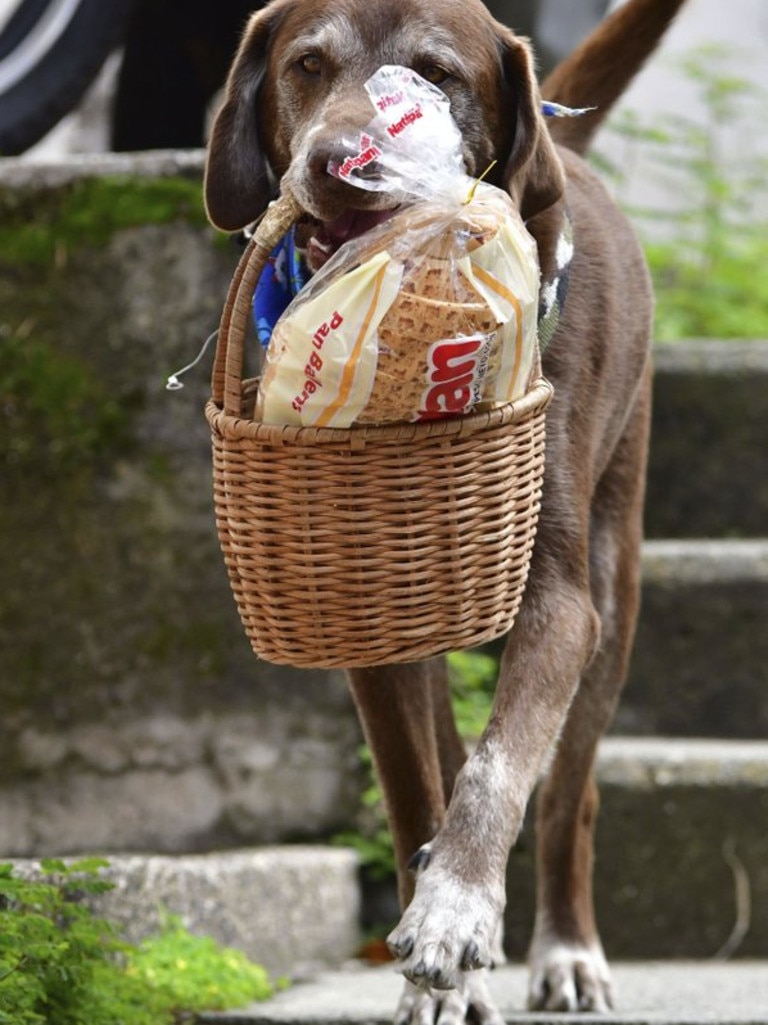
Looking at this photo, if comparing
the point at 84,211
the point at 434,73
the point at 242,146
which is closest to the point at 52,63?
the point at 84,211

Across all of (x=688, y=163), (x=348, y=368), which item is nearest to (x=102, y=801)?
(x=348, y=368)

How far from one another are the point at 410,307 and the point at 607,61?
5.99 ft

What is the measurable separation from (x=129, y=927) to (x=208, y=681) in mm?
715

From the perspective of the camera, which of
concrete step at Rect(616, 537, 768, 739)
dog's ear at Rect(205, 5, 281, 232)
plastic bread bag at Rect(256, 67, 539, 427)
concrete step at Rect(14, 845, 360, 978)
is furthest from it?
concrete step at Rect(616, 537, 768, 739)

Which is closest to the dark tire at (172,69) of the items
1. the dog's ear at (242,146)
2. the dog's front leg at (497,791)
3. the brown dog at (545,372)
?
the brown dog at (545,372)

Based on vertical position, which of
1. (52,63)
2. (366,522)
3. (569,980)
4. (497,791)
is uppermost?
(366,522)

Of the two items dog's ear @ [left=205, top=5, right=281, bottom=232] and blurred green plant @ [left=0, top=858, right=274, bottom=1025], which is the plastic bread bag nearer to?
dog's ear @ [left=205, top=5, right=281, bottom=232]

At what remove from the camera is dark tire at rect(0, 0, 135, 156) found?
4.61 meters

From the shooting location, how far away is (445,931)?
253 centimetres

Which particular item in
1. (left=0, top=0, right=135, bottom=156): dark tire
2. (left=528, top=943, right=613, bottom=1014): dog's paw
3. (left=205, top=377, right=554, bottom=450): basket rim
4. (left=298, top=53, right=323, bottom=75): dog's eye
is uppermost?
(left=298, top=53, right=323, bottom=75): dog's eye

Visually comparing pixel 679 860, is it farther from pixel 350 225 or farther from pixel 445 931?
pixel 350 225

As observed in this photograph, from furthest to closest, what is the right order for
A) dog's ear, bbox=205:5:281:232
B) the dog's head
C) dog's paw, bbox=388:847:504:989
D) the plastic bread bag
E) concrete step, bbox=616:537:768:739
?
→ concrete step, bbox=616:537:768:739, dog's ear, bbox=205:5:281:232, the dog's head, dog's paw, bbox=388:847:504:989, the plastic bread bag

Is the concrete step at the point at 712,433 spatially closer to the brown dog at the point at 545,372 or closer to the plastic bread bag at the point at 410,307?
the brown dog at the point at 545,372

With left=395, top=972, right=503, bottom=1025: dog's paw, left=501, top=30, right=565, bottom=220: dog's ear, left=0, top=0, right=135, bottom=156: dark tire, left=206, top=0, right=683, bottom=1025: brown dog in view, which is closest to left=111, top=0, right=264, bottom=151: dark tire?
left=0, top=0, right=135, bottom=156: dark tire
